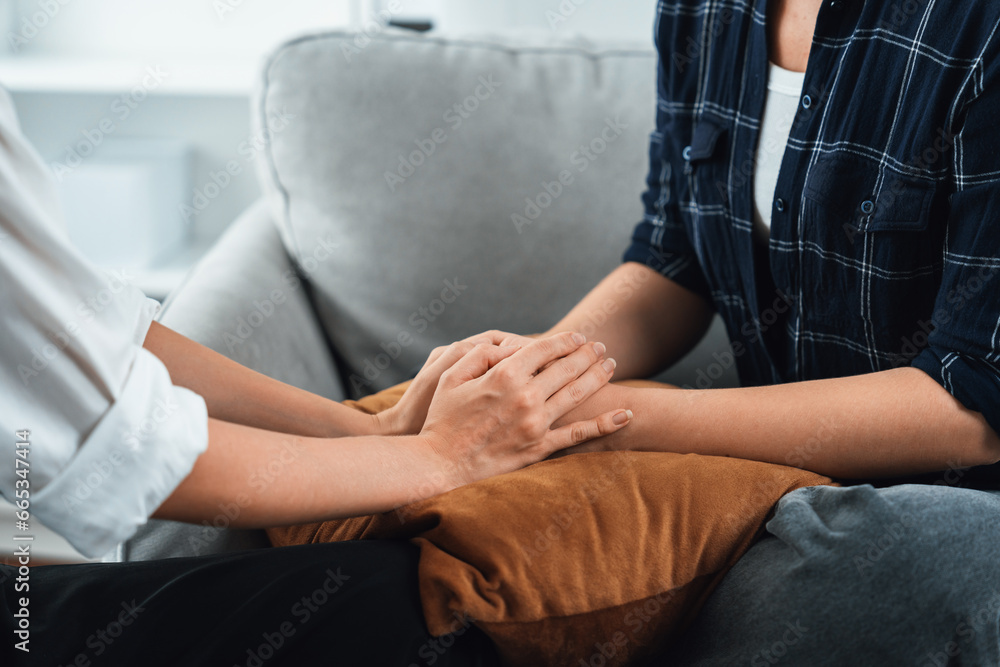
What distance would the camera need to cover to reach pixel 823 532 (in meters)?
0.53

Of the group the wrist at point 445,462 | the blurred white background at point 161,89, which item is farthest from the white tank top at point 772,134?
the blurred white background at point 161,89

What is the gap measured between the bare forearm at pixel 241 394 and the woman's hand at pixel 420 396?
3 cm

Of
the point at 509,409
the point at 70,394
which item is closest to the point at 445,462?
the point at 509,409

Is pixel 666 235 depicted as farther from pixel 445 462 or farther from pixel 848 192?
pixel 445 462

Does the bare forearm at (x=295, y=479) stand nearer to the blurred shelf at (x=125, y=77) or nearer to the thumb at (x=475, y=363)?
the thumb at (x=475, y=363)

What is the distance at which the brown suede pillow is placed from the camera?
0.52 m

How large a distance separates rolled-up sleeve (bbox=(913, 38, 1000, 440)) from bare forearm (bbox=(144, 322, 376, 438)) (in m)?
0.53

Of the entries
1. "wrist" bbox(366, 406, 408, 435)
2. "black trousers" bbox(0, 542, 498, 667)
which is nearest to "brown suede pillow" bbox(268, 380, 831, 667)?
"black trousers" bbox(0, 542, 498, 667)

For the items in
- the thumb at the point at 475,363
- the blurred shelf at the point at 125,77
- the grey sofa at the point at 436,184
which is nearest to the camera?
the thumb at the point at 475,363

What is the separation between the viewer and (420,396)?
2.37 feet

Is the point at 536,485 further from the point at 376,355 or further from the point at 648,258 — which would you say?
the point at 376,355

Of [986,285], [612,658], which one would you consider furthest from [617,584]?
[986,285]

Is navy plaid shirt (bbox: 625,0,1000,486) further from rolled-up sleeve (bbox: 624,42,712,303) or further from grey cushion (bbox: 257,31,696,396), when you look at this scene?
grey cushion (bbox: 257,31,696,396)

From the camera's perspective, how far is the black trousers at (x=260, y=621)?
53 cm
